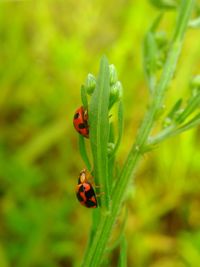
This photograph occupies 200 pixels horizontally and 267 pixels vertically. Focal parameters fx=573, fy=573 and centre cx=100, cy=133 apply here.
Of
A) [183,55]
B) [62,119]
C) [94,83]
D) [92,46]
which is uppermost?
[92,46]

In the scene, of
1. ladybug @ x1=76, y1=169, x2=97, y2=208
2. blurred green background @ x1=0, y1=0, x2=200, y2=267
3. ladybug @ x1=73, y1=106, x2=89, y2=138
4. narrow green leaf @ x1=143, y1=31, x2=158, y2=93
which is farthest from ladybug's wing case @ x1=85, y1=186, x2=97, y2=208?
blurred green background @ x1=0, y1=0, x2=200, y2=267

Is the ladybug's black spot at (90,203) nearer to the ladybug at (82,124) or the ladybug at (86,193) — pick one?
the ladybug at (86,193)

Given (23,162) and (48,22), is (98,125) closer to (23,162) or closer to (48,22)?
(23,162)

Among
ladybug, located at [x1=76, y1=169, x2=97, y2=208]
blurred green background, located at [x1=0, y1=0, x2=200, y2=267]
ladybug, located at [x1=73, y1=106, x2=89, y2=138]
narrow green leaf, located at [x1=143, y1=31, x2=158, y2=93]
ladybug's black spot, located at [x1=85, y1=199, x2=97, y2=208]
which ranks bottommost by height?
ladybug's black spot, located at [x1=85, y1=199, x2=97, y2=208]

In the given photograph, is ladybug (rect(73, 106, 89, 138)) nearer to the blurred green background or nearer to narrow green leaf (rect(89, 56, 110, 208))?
narrow green leaf (rect(89, 56, 110, 208))

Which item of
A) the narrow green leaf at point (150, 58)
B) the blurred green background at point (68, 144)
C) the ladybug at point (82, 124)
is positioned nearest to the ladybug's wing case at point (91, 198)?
the ladybug at point (82, 124)

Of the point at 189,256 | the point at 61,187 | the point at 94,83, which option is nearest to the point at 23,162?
the point at 61,187

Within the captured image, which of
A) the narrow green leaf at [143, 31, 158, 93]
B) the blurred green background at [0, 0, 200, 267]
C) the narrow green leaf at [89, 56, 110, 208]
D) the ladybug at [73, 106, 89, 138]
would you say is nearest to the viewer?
the narrow green leaf at [89, 56, 110, 208]
